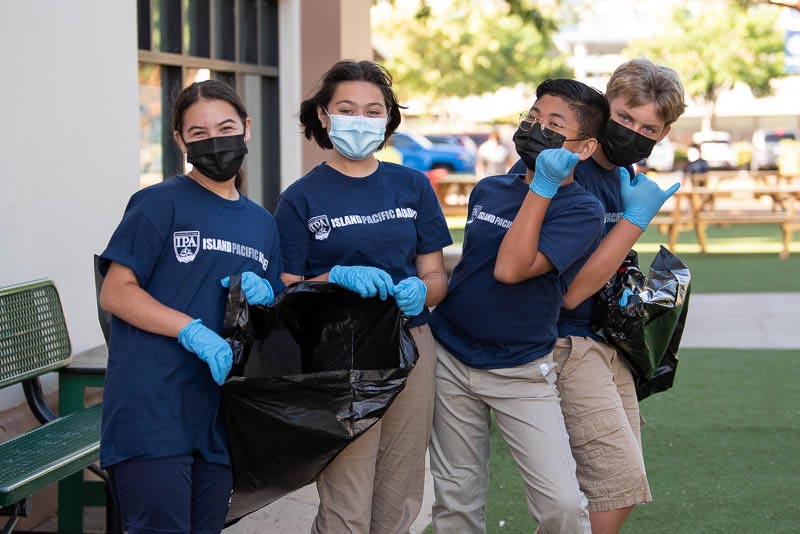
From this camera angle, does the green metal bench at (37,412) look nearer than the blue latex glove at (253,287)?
No

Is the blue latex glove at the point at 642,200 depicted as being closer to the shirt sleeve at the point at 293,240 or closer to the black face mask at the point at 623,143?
the black face mask at the point at 623,143

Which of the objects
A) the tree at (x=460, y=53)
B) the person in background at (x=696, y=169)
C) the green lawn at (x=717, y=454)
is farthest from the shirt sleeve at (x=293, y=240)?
the tree at (x=460, y=53)

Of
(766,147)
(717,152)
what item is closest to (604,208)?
(717,152)

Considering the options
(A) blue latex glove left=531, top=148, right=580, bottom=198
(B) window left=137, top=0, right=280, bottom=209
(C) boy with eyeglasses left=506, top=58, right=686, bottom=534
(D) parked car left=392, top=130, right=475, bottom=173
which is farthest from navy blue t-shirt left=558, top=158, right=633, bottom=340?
(D) parked car left=392, top=130, right=475, bottom=173

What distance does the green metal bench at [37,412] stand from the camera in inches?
142

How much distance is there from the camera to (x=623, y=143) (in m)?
3.53

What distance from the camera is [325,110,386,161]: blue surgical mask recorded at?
329 cm

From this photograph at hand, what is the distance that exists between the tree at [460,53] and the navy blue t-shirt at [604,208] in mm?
33464

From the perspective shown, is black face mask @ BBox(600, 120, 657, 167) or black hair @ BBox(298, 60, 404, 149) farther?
black face mask @ BBox(600, 120, 657, 167)

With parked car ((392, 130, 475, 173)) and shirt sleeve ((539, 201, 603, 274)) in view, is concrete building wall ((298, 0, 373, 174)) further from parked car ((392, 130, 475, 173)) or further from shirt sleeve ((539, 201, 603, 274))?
parked car ((392, 130, 475, 173))

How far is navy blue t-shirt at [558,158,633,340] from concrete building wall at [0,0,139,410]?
2.44 metres

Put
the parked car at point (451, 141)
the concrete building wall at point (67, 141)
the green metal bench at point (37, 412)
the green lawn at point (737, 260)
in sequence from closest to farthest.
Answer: the green metal bench at point (37, 412) < the concrete building wall at point (67, 141) < the green lawn at point (737, 260) < the parked car at point (451, 141)

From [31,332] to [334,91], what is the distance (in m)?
1.90

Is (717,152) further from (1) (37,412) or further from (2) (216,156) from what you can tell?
(2) (216,156)
